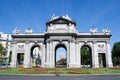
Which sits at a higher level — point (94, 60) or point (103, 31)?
point (103, 31)

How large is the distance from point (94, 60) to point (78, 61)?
5.43 metres

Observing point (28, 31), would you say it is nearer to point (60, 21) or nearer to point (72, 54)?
point (60, 21)

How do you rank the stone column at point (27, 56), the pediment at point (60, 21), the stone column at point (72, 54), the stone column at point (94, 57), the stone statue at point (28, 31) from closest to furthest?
the stone column at point (72, 54) → the stone column at point (94, 57) → the pediment at point (60, 21) → the stone column at point (27, 56) → the stone statue at point (28, 31)

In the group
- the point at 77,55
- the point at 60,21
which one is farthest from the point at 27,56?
the point at 77,55

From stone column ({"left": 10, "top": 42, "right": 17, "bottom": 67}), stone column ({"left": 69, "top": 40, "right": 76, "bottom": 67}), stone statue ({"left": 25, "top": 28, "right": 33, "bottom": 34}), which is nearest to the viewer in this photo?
stone column ({"left": 69, "top": 40, "right": 76, "bottom": 67})

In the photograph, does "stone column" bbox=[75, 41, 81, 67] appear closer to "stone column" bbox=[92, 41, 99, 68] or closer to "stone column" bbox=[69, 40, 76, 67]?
"stone column" bbox=[69, 40, 76, 67]

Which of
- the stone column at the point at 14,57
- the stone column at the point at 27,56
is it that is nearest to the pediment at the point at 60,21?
the stone column at the point at 27,56

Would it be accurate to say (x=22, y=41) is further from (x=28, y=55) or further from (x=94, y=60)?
(x=94, y=60)

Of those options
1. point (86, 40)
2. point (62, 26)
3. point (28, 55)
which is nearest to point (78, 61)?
point (86, 40)

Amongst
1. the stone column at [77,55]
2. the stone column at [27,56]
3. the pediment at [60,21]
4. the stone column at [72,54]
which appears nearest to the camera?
the stone column at [72,54]

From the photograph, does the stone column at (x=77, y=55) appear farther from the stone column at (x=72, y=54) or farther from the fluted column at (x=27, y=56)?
the fluted column at (x=27, y=56)

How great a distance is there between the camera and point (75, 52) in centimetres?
6228

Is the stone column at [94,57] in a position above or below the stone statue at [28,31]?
below

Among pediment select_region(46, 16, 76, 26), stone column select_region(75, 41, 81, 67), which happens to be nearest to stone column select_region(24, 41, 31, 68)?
pediment select_region(46, 16, 76, 26)
